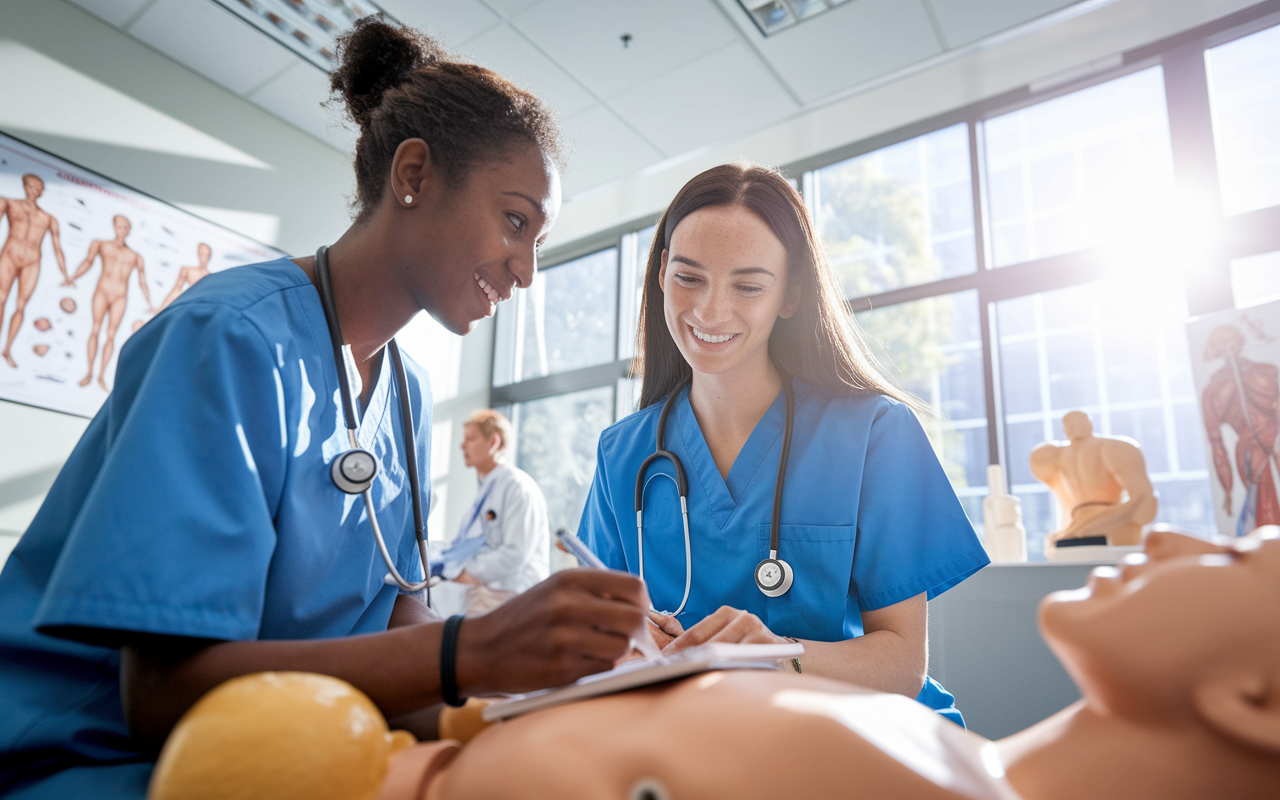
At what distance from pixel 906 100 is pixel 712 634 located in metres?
3.83

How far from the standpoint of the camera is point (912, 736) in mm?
445

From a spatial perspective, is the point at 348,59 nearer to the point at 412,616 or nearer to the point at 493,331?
the point at 412,616

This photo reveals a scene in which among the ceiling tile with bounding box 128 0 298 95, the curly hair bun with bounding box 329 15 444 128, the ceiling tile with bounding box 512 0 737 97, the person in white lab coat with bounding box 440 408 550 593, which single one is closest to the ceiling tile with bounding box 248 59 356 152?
the ceiling tile with bounding box 128 0 298 95

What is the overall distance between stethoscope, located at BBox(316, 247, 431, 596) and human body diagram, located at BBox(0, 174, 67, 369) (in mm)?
2957

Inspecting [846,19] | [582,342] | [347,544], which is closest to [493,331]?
[582,342]

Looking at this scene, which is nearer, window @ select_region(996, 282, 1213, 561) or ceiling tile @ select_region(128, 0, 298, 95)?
window @ select_region(996, 282, 1213, 561)

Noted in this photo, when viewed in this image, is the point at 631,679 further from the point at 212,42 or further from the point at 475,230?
the point at 212,42

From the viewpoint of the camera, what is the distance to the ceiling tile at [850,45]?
10.5 ft

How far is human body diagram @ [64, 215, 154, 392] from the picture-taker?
10.9ft

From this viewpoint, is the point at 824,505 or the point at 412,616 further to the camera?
the point at 824,505

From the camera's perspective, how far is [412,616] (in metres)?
1.02

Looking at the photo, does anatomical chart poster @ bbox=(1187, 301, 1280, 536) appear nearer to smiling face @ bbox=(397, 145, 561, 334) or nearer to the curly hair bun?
smiling face @ bbox=(397, 145, 561, 334)

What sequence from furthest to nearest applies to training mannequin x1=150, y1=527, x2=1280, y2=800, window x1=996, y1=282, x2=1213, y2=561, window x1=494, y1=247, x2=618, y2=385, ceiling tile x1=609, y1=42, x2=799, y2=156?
window x1=494, y1=247, x2=618, y2=385
ceiling tile x1=609, y1=42, x2=799, y2=156
window x1=996, y1=282, x2=1213, y2=561
training mannequin x1=150, y1=527, x2=1280, y2=800

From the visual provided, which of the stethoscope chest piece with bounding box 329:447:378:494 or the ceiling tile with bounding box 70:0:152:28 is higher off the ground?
the ceiling tile with bounding box 70:0:152:28
